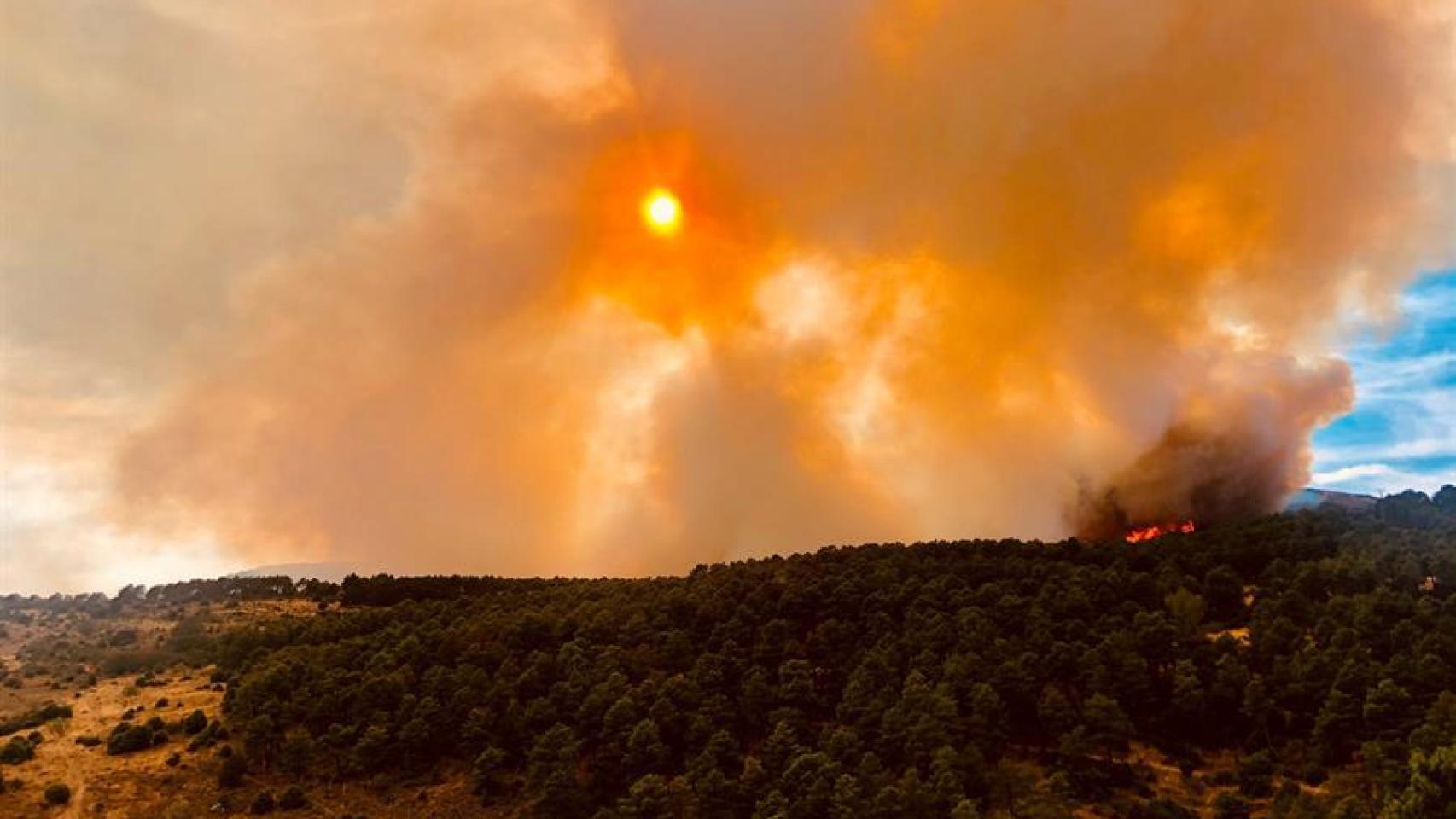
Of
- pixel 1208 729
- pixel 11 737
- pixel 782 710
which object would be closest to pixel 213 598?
pixel 11 737

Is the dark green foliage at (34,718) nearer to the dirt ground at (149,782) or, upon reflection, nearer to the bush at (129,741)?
the dirt ground at (149,782)

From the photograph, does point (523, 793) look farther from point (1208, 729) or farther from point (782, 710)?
point (1208, 729)

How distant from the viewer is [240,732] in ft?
370

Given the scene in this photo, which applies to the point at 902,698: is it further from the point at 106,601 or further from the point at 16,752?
the point at 106,601

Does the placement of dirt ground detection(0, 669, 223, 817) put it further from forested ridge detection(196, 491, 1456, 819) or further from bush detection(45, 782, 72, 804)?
forested ridge detection(196, 491, 1456, 819)

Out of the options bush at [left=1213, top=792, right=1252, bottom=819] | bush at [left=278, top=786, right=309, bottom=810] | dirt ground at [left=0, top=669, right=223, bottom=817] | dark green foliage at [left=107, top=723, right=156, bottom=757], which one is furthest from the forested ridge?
dark green foliage at [left=107, top=723, right=156, bottom=757]

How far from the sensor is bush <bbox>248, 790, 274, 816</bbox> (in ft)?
315

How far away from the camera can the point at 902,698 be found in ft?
327

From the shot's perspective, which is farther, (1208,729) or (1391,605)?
(1391,605)

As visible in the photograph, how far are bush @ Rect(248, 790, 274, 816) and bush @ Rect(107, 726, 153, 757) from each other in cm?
2273

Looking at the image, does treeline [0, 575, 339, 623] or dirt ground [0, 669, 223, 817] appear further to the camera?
treeline [0, 575, 339, 623]

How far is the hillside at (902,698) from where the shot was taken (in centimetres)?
8506

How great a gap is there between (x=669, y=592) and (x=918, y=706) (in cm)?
6178

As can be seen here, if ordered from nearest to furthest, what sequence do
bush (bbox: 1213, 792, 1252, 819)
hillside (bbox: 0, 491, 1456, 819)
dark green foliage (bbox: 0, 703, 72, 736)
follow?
bush (bbox: 1213, 792, 1252, 819) < hillside (bbox: 0, 491, 1456, 819) < dark green foliage (bbox: 0, 703, 72, 736)
